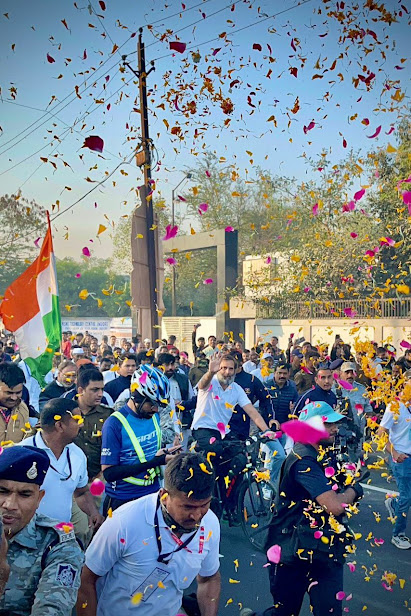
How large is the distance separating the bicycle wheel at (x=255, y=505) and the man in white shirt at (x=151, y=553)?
177 inches

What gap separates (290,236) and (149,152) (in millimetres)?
19281

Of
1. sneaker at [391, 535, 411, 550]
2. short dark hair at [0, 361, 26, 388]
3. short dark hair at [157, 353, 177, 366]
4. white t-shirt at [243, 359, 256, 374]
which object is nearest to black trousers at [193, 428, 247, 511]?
sneaker at [391, 535, 411, 550]

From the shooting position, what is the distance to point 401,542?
7508mm

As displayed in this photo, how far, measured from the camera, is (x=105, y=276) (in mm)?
70625

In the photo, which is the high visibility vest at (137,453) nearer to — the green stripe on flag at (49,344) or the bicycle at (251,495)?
the bicycle at (251,495)

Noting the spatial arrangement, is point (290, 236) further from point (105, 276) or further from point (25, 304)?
point (105, 276)

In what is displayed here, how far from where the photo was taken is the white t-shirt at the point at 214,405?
8.34 metres

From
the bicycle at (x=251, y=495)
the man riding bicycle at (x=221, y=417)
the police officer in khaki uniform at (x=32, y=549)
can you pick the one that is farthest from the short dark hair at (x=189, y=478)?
the bicycle at (x=251, y=495)

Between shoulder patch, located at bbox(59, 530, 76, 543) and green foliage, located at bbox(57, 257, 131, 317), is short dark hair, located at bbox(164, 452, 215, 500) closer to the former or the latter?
shoulder patch, located at bbox(59, 530, 76, 543)

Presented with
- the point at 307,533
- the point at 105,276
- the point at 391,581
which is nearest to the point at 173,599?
the point at 307,533

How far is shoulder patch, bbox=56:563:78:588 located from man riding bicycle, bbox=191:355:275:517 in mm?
5214

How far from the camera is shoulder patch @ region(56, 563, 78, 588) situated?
2842 millimetres

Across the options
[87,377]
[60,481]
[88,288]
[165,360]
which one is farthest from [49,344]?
[88,288]

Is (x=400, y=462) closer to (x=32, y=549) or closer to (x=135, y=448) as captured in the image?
(x=135, y=448)
